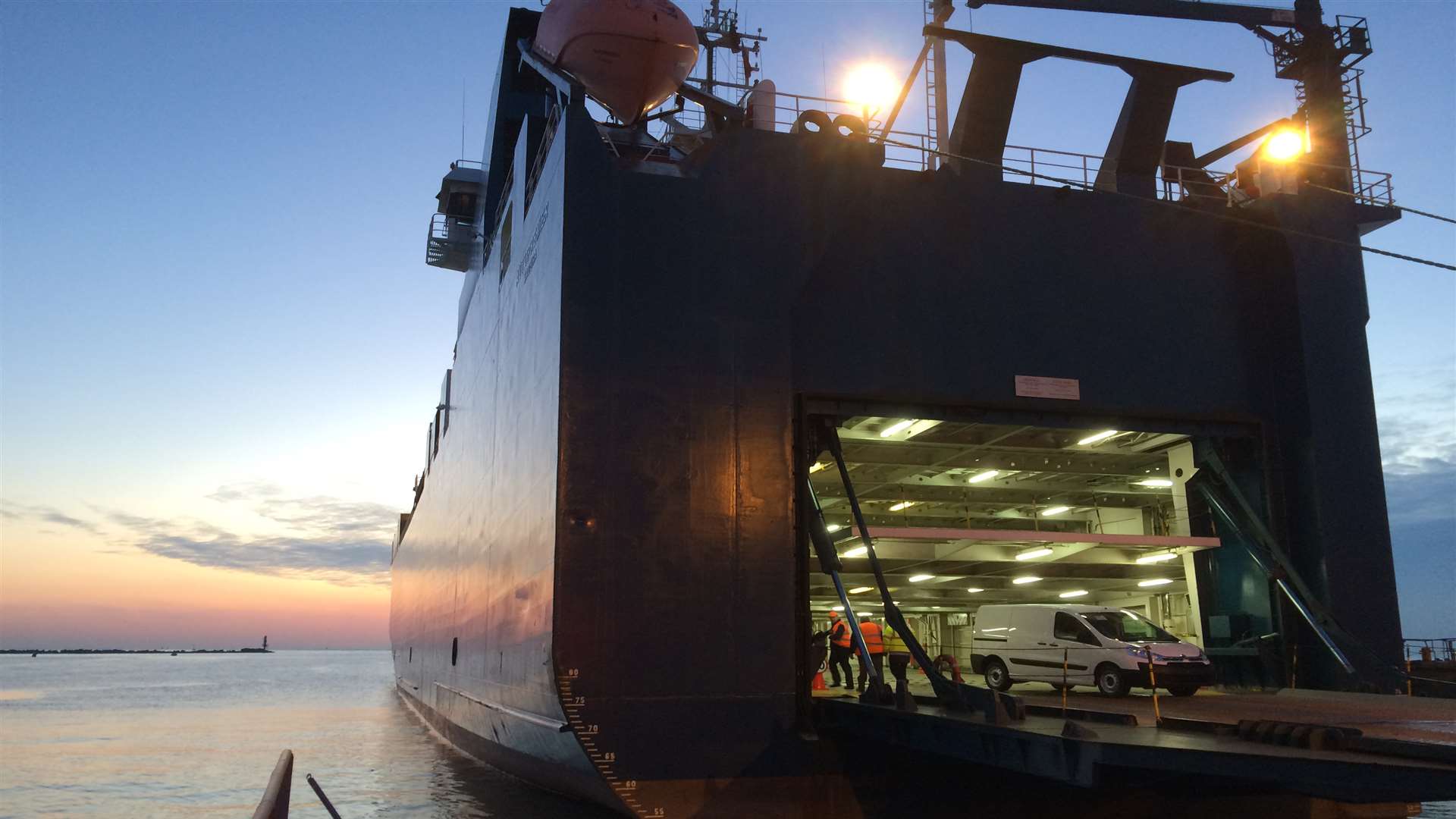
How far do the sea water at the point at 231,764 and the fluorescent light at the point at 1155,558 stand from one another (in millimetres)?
10511

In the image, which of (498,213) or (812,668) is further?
(498,213)

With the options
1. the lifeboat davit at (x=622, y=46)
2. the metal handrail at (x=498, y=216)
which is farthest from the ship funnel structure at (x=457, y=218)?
the lifeboat davit at (x=622, y=46)

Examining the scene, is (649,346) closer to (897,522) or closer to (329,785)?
(897,522)

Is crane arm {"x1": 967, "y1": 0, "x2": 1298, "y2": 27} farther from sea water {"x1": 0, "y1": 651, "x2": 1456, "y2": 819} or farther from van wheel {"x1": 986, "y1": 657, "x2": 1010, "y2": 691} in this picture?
sea water {"x1": 0, "y1": 651, "x2": 1456, "y2": 819}

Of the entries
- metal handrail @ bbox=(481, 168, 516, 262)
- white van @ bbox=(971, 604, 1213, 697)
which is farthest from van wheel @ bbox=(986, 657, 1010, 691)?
metal handrail @ bbox=(481, 168, 516, 262)

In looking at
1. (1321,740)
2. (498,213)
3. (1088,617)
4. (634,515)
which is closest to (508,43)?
(498,213)

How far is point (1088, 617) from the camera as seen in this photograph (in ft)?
49.7

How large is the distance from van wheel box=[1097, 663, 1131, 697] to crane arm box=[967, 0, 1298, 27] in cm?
1036

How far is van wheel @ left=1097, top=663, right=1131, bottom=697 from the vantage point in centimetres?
1409

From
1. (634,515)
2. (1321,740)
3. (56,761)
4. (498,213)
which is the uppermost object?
(498,213)

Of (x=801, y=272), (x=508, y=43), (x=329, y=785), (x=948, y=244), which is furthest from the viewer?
(x=508, y=43)

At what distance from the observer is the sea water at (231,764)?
1808 centimetres

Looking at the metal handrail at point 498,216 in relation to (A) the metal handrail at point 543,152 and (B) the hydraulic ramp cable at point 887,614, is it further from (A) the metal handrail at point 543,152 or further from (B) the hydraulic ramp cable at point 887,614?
(B) the hydraulic ramp cable at point 887,614

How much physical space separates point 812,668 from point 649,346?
176 inches
